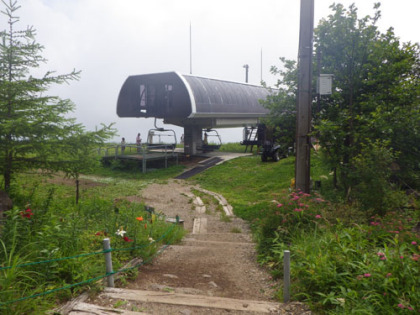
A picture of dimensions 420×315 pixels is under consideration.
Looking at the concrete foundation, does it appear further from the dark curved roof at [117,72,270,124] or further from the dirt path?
the dirt path

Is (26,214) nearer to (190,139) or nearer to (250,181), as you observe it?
(250,181)

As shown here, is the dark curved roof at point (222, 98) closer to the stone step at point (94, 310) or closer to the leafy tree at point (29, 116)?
the leafy tree at point (29, 116)

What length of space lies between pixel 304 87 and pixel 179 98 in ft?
44.8

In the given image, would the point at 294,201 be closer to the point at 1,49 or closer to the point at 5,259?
the point at 5,259

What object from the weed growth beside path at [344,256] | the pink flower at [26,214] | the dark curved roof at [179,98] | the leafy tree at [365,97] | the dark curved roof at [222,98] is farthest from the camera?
the dark curved roof at [222,98]

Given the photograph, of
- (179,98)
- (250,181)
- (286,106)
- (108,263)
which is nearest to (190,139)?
(179,98)

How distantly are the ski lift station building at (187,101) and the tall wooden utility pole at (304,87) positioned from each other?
12.6m

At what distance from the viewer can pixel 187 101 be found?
20.2 metres

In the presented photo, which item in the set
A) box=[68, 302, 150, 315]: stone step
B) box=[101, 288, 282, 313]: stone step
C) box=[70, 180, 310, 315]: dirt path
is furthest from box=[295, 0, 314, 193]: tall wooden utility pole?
box=[68, 302, 150, 315]: stone step

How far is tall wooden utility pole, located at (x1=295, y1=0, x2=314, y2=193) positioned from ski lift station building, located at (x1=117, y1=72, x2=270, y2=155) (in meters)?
12.6

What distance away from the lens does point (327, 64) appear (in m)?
10.9

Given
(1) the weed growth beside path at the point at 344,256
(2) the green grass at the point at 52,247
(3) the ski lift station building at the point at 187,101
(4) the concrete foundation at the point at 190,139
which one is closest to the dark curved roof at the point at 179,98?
(3) the ski lift station building at the point at 187,101

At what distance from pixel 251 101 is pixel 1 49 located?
22.2 meters

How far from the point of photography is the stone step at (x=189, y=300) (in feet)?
12.4
